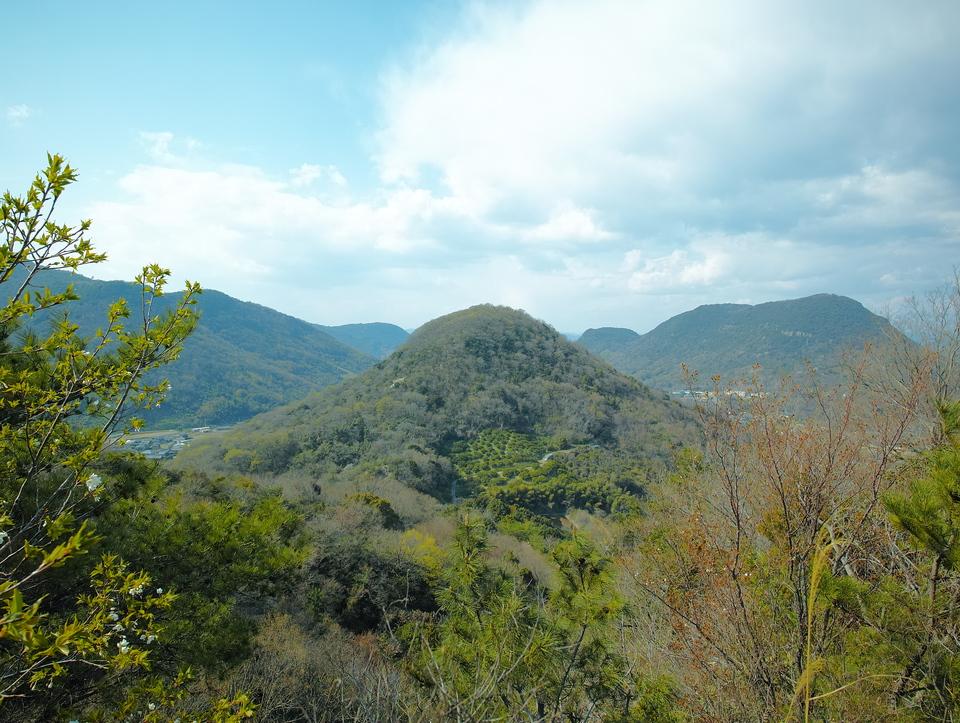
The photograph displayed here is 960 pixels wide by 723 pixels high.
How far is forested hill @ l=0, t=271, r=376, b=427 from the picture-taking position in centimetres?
9500

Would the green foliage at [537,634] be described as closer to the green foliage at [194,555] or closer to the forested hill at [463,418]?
the green foliage at [194,555]

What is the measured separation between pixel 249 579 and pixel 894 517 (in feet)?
18.8

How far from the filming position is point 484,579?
5.21 meters

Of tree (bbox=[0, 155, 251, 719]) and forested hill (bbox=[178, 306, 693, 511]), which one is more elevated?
tree (bbox=[0, 155, 251, 719])

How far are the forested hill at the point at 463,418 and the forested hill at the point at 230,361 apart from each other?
17.4 m

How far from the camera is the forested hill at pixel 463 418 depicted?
4434 centimetres

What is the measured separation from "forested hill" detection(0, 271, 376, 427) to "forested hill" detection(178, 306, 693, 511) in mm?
17448

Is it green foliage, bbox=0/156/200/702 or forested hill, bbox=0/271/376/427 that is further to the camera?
forested hill, bbox=0/271/376/427

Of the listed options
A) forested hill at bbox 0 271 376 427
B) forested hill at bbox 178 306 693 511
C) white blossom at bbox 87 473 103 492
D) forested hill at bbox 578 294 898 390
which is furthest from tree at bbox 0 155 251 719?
forested hill at bbox 578 294 898 390

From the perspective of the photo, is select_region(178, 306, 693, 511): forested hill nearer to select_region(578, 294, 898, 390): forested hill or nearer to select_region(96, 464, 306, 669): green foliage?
select_region(96, 464, 306, 669): green foliage

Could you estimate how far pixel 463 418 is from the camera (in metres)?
57.0

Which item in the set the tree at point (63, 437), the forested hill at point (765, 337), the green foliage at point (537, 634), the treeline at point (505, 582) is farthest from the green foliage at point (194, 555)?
the forested hill at point (765, 337)

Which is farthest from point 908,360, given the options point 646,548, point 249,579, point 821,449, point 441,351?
point 441,351

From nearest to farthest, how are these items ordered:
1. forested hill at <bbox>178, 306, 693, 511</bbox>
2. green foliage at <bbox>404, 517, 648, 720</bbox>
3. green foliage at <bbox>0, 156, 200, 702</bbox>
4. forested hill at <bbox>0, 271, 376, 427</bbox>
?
green foliage at <bbox>0, 156, 200, 702</bbox>, green foliage at <bbox>404, 517, 648, 720</bbox>, forested hill at <bbox>178, 306, 693, 511</bbox>, forested hill at <bbox>0, 271, 376, 427</bbox>
